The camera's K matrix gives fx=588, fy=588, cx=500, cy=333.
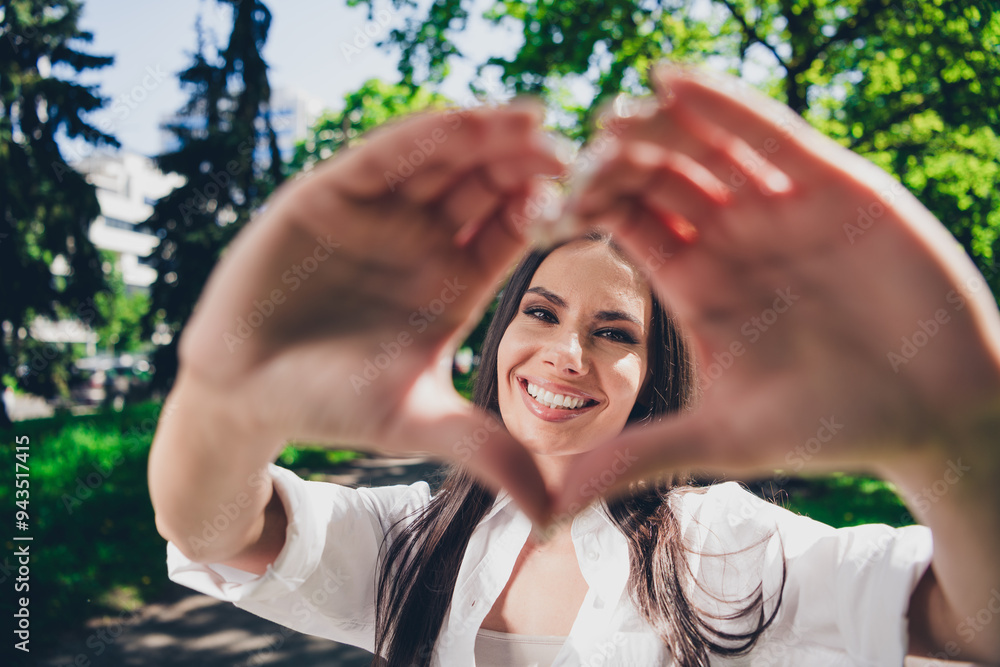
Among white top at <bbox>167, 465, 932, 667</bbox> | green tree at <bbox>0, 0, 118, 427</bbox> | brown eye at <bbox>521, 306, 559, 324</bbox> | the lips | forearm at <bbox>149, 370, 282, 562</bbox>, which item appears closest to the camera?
forearm at <bbox>149, 370, 282, 562</bbox>

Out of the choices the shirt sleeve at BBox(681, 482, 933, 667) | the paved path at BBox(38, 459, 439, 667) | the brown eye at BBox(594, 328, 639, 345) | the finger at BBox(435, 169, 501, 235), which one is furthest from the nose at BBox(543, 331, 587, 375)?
the paved path at BBox(38, 459, 439, 667)

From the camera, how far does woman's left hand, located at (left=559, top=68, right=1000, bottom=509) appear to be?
2.71 ft

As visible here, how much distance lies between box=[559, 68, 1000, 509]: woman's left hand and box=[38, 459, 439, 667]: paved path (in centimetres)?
356

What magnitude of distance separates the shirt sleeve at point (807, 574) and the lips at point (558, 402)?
0.56 meters

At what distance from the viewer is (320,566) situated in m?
1.71

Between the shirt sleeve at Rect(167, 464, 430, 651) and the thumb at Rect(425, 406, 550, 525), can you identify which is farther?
the shirt sleeve at Rect(167, 464, 430, 651)

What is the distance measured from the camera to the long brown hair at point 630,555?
1.72m

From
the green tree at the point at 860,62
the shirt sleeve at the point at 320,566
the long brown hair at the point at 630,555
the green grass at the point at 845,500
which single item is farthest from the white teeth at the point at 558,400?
the green tree at the point at 860,62

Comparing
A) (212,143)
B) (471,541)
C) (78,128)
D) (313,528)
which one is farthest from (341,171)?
(78,128)

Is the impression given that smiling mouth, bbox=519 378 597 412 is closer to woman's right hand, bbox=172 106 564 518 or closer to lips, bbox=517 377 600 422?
lips, bbox=517 377 600 422

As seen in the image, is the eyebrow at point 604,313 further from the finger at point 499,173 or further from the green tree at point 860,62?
the green tree at point 860,62

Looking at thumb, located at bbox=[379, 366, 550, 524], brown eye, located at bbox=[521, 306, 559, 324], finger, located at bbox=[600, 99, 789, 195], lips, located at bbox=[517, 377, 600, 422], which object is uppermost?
finger, located at bbox=[600, 99, 789, 195]

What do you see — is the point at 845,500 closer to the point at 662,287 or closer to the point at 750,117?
the point at 662,287

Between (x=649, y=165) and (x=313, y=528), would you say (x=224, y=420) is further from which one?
(x=649, y=165)
